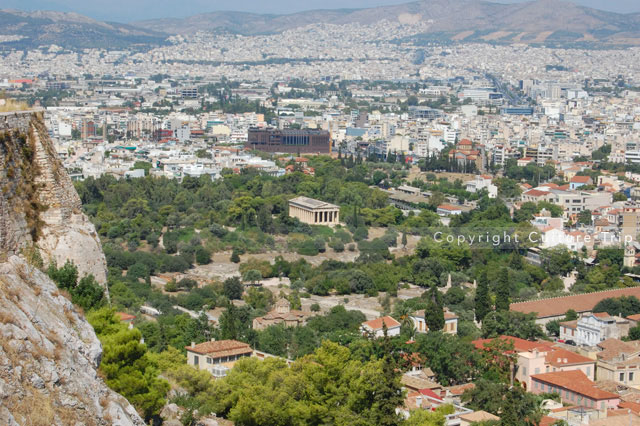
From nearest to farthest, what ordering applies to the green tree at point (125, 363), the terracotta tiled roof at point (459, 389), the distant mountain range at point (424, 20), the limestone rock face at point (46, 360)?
→ the limestone rock face at point (46, 360) < the green tree at point (125, 363) < the terracotta tiled roof at point (459, 389) < the distant mountain range at point (424, 20)

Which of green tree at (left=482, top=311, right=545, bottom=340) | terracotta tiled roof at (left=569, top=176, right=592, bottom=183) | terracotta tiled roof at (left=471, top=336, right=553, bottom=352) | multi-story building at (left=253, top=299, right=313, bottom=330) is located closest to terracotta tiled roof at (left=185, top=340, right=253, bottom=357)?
multi-story building at (left=253, top=299, right=313, bottom=330)

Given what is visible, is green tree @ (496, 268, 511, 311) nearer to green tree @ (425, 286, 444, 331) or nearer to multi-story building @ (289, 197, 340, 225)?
green tree @ (425, 286, 444, 331)

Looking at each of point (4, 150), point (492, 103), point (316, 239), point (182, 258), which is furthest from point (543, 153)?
point (4, 150)

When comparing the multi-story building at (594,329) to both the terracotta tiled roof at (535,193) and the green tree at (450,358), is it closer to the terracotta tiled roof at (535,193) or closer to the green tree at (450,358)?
the green tree at (450,358)

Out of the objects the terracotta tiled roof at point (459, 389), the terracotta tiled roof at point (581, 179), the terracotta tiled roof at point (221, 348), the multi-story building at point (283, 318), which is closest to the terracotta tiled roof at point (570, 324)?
the multi-story building at point (283, 318)

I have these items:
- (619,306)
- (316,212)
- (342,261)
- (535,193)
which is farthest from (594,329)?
(535,193)

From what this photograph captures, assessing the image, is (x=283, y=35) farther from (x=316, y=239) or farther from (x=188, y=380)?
(x=188, y=380)
